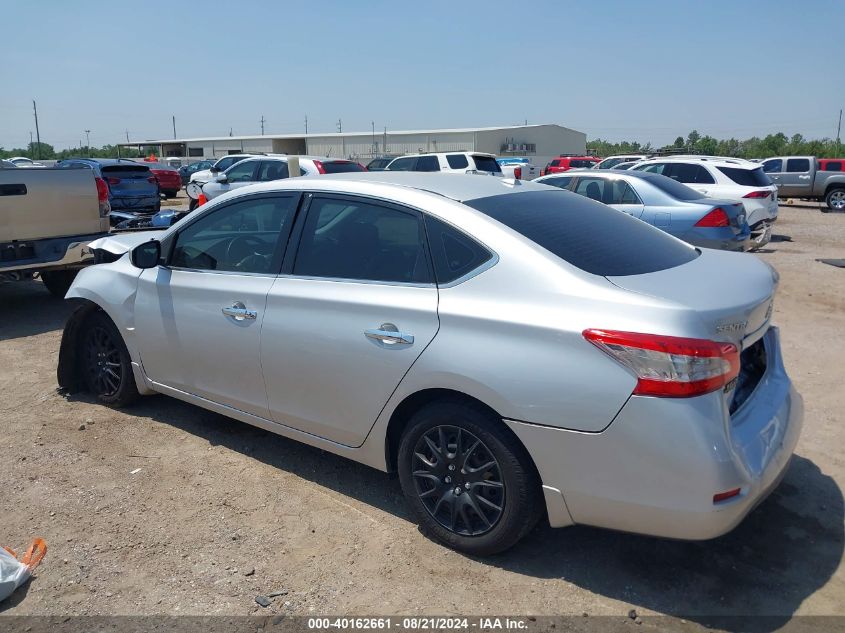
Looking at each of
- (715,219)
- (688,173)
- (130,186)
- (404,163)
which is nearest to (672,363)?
(715,219)

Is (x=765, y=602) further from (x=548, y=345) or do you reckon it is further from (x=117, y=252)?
(x=117, y=252)

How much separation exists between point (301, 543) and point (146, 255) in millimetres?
2175

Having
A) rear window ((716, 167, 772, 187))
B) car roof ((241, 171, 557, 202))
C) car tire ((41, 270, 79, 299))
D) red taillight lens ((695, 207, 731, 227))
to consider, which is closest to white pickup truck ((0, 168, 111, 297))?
car tire ((41, 270, 79, 299))

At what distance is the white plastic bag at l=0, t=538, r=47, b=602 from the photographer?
3045 millimetres

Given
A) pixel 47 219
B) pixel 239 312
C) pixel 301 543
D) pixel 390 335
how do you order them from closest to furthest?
1. pixel 390 335
2. pixel 301 543
3. pixel 239 312
4. pixel 47 219

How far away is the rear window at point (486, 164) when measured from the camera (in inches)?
802

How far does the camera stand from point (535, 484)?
303 cm

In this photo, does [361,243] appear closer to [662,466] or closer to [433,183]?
[433,183]

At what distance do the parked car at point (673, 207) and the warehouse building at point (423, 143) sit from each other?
126 feet

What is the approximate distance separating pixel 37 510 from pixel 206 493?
2.84 ft

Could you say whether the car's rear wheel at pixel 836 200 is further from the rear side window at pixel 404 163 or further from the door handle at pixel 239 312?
the door handle at pixel 239 312

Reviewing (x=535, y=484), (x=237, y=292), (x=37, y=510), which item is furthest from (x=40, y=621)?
(x=535, y=484)

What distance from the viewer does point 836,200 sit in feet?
72.8

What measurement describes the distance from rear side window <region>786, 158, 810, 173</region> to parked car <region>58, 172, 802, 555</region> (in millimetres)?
22677
